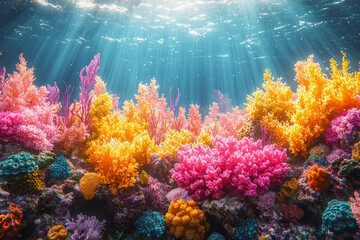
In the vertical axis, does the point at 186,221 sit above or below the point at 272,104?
below

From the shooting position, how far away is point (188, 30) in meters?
20.8

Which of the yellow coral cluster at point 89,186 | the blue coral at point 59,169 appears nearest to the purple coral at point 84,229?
the yellow coral cluster at point 89,186

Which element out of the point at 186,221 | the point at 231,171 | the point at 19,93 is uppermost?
the point at 19,93

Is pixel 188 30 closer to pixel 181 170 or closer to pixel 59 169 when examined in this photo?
pixel 181 170

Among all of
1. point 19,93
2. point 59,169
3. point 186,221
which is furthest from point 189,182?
point 19,93

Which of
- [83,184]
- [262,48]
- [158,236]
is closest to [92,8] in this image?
[83,184]

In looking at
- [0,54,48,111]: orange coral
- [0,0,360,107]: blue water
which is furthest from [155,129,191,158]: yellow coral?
[0,0,360,107]: blue water

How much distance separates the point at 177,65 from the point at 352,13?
2729 centimetres

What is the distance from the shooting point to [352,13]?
44.3 ft

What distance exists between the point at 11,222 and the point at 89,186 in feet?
3.18

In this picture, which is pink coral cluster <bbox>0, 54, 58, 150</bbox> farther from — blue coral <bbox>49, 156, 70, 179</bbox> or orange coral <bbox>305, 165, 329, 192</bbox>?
orange coral <bbox>305, 165, 329, 192</bbox>

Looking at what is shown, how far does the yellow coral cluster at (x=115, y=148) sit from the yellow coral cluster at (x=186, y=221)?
0.89m

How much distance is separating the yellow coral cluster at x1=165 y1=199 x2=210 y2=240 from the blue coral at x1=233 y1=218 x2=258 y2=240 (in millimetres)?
531

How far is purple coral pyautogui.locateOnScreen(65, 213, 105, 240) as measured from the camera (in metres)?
2.56
